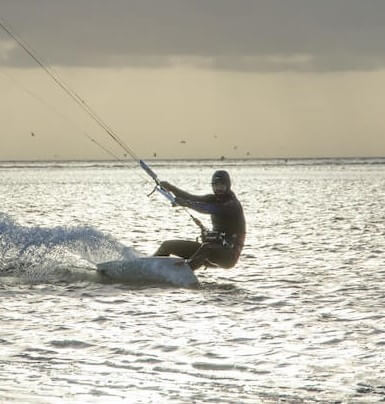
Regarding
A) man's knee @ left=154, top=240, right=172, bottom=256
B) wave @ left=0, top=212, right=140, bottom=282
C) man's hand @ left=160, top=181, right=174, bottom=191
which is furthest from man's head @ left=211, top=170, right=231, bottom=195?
wave @ left=0, top=212, right=140, bottom=282

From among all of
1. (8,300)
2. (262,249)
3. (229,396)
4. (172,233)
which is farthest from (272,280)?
(172,233)

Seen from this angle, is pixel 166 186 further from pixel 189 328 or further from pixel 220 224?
pixel 189 328

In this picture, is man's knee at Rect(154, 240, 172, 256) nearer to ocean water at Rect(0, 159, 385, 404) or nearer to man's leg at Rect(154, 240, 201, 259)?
man's leg at Rect(154, 240, 201, 259)

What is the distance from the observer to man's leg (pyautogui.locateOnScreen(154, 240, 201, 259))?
17094mm

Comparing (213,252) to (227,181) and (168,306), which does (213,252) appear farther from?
(168,306)

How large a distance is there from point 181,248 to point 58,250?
121 inches

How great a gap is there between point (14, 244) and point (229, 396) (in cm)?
1180

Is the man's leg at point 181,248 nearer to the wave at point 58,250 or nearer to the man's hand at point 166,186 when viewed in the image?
the man's hand at point 166,186

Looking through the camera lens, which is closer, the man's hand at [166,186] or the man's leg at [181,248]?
the man's hand at [166,186]

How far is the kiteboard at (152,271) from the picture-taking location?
16.5 meters

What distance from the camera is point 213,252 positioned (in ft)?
54.9

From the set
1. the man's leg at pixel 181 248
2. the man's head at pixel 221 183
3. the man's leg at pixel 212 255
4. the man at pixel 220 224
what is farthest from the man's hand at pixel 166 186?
the man's leg at pixel 212 255

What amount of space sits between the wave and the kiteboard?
4.26 feet

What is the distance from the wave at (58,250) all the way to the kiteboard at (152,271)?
130 cm
